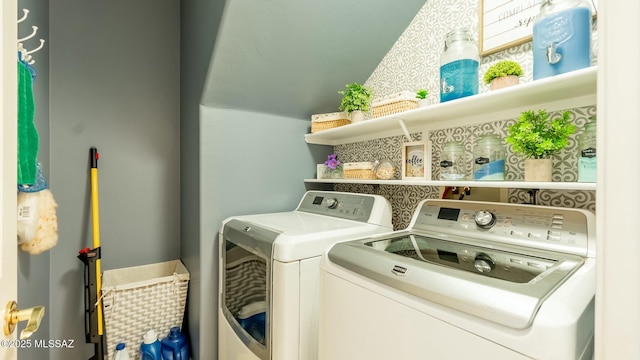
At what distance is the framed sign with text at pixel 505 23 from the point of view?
1.18 metres

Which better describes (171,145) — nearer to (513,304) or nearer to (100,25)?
(100,25)

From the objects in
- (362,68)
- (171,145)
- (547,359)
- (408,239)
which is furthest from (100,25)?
(547,359)

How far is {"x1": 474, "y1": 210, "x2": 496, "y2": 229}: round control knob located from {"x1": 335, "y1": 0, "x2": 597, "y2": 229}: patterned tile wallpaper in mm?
220

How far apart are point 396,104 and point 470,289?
0.98 meters

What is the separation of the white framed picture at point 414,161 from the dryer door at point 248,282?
2.48 ft

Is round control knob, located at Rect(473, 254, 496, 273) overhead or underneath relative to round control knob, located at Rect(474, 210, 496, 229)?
underneath

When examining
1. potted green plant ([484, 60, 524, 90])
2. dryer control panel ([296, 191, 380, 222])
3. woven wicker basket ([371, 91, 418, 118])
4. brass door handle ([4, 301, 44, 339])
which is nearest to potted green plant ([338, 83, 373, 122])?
woven wicker basket ([371, 91, 418, 118])

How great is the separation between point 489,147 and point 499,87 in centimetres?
24

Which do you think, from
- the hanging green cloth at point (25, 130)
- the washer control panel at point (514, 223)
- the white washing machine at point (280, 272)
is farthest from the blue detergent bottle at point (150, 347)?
the washer control panel at point (514, 223)

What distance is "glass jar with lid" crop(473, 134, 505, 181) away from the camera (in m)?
1.11

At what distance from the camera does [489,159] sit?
1139 mm

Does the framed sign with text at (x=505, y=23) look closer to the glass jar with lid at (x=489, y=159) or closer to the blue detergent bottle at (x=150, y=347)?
the glass jar with lid at (x=489, y=159)

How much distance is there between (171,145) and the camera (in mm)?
2230

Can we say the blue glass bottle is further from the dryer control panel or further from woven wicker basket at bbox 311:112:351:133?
woven wicker basket at bbox 311:112:351:133
